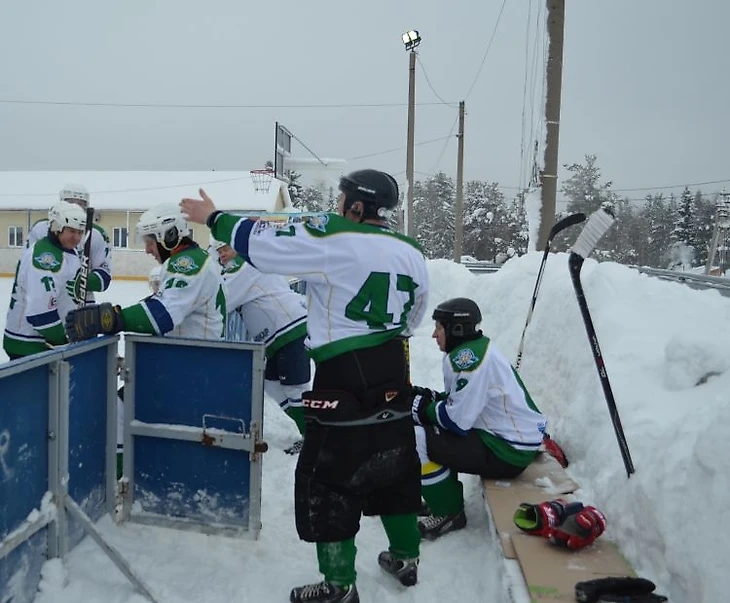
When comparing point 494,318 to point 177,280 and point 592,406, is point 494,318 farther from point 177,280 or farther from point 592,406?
point 177,280

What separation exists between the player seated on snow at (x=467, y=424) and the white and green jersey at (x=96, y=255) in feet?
10.0

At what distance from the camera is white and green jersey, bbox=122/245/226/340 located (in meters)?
3.77

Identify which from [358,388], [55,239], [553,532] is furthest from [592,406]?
[55,239]

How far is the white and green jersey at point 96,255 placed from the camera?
5.62m

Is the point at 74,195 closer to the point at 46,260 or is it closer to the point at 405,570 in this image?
the point at 46,260

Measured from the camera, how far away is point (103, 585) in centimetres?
327

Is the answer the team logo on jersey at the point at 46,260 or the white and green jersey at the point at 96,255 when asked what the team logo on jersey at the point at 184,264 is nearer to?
the team logo on jersey at the point at 46,260

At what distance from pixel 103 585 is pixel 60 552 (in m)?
0.28

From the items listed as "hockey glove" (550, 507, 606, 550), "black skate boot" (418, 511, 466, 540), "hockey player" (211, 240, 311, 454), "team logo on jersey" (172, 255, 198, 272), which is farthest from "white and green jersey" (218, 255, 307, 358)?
"hockey glove" (550, 507, 606, 550)

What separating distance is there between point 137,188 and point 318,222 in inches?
1293

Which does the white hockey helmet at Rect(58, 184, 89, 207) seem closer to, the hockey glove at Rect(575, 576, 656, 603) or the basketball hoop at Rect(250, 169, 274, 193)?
the hockey glove at Rect(575, 576, 656, 603)

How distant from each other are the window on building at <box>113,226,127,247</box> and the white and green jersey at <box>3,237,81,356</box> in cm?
2635

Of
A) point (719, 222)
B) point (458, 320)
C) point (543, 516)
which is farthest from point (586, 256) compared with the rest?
point (719, 222)

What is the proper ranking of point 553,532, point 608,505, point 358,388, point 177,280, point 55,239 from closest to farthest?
point 358,388, point 553,532, point 608,505, point 177,280, point 55,239
